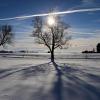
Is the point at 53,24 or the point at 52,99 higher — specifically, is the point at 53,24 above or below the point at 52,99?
above

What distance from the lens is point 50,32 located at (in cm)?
3259

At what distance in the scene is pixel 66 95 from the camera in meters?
7.01

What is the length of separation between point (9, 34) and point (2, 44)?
381cm

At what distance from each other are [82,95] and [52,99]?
120 cm

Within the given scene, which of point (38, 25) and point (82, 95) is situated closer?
point (82, 95)

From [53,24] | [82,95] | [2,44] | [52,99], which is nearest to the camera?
[52,99]

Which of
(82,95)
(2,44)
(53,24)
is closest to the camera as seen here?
(82,95)

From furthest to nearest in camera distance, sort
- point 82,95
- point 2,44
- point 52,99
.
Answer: point 2,44, point 82,95, point 52,99

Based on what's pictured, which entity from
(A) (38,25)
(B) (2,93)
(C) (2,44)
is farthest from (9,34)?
(B) (2,93)

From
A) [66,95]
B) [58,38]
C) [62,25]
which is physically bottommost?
[66,95]

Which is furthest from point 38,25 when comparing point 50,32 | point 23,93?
point 23,93

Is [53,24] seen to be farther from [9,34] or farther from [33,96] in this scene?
[9,34]

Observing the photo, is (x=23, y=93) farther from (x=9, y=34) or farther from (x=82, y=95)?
(x=9, y=34)

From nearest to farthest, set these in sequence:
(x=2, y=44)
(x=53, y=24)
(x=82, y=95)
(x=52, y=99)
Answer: (x=52, y=99) → (x=82, y=95) → (x=53, y=24) → (x=2, y=44)
